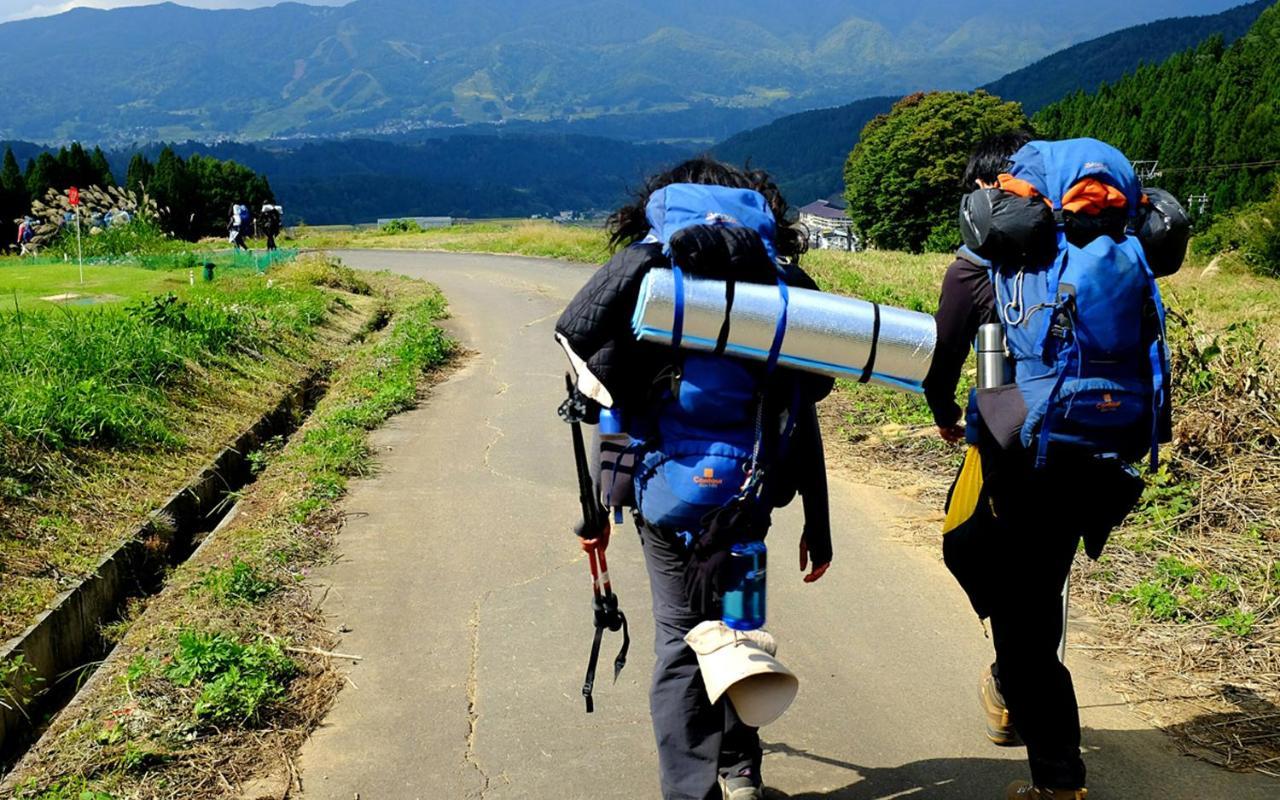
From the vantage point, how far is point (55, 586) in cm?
554

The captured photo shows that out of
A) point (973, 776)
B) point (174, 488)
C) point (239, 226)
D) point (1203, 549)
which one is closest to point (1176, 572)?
point (1203, 549)

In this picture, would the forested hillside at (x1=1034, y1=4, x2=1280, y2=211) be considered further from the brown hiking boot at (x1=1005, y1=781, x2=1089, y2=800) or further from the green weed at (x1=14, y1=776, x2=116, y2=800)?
the green weed at (x1=14, y1=776, x2=116, y2=800)

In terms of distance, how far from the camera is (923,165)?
68.4 metres

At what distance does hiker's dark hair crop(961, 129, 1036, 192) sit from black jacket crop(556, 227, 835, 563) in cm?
81

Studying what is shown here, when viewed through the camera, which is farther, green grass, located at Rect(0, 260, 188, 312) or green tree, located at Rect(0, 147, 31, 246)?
green tree, located at Rect(0, 147, 31, 246)

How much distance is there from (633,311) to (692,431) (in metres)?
0.37

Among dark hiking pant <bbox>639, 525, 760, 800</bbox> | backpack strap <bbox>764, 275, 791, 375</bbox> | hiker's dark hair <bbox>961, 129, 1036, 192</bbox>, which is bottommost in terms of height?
dark hiking pant <bbox>639, 525, 760, 800</bbox>

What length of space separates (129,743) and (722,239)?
2.74m

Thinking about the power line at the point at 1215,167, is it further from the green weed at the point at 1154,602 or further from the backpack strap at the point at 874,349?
the backpack strap at the point at 874,349

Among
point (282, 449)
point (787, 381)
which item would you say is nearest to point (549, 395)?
point (282, 449)

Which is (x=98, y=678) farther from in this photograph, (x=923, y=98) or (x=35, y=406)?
(x=923, y=98)

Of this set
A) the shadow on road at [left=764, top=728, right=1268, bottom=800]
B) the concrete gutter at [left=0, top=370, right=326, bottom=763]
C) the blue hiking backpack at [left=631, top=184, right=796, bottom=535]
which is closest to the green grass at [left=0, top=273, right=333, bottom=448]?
the concrete gutter at [left=0, top=370, right=326, bottom=763]

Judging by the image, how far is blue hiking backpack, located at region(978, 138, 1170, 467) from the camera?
3.01 m

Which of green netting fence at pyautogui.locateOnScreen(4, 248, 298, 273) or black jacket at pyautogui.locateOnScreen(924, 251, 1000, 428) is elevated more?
black jacket at pyautogui.locateOnScreen(924, 251, 1000, 428)
